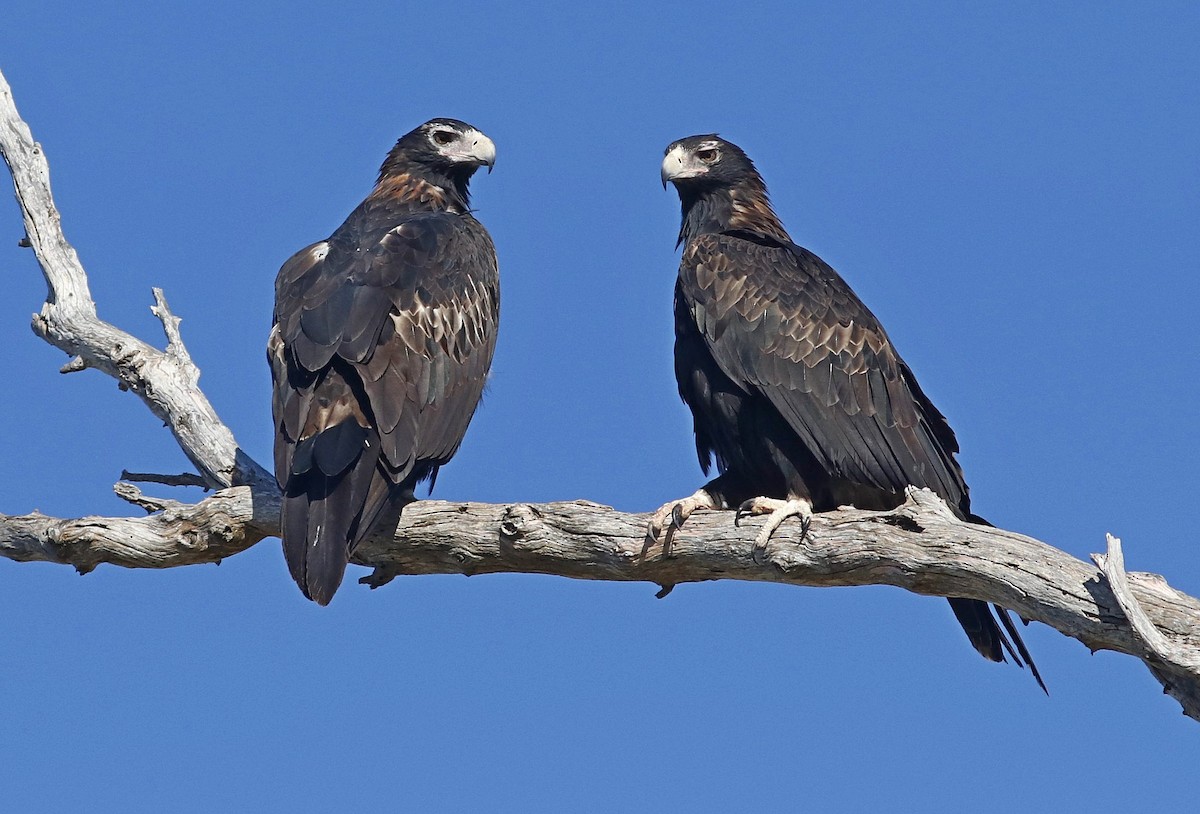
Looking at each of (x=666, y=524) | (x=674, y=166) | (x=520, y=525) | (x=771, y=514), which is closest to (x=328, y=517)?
(x=520, y=525)

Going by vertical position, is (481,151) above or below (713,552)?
above

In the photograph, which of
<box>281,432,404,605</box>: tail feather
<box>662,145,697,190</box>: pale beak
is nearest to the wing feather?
<box>662,145,697,190</box>: pale beak

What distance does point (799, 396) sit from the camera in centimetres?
785

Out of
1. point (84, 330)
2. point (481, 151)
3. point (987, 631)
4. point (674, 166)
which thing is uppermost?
point (481, 151)

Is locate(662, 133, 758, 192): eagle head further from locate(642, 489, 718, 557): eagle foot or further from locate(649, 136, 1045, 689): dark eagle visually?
locate(642, 489, 718, 557): eagle foot

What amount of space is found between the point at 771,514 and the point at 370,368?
2200 millimetres

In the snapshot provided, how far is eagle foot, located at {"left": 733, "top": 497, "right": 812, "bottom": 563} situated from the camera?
675 centimetres

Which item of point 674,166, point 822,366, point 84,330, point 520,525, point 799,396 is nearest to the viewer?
Answer: point 520,525

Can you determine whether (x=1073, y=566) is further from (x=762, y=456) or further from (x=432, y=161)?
(x=432, y=161)

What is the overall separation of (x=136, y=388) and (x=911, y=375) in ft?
15.0

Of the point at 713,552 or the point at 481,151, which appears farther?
the point at 481,151

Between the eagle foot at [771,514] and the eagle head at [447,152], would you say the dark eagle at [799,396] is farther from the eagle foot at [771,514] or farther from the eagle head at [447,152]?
the eagle head at [447,152]

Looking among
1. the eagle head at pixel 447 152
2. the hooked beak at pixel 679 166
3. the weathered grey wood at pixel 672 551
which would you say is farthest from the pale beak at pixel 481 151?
the weathered grey wood at pixel 672 551

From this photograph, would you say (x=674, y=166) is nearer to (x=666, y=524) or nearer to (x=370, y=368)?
(x=370, y=368)
